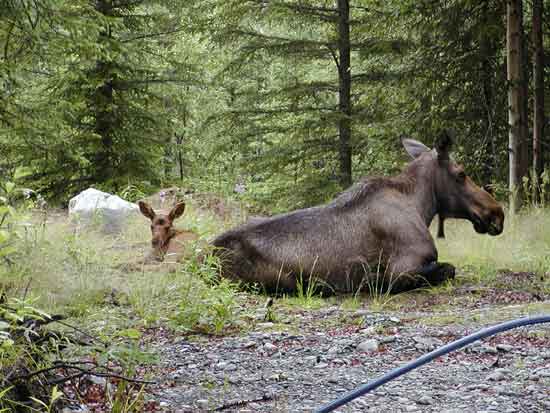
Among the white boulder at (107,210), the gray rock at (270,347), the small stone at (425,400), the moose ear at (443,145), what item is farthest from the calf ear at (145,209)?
the small stone at (425,400)

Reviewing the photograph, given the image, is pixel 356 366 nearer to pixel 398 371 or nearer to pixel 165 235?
pixel 398 371

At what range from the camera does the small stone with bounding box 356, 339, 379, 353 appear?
4520mm

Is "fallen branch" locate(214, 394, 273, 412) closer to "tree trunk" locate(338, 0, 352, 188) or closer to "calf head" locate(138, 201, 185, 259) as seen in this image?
"calf head" locate(138, 201, 185, 259)

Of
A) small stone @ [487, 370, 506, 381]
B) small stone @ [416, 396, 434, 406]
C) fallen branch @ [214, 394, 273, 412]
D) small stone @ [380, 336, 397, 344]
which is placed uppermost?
fallen branch @ [214, 394, 273, 412]

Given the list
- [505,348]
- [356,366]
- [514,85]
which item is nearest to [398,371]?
[356,366]

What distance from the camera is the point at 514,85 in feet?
35.9

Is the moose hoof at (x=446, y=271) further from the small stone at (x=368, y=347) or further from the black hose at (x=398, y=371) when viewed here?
the black hose at (x=398, y=371)

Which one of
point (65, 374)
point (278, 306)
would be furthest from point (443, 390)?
point (278, 306)

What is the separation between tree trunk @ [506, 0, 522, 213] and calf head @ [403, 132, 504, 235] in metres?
2.63

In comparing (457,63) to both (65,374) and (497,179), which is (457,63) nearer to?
(497,179)

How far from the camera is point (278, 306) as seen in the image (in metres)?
6.35

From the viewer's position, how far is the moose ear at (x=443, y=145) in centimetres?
793

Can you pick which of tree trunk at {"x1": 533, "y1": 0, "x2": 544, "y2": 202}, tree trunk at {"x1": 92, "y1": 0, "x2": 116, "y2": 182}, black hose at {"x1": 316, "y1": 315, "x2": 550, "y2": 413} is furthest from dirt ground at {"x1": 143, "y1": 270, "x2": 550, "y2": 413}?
tree trunk at {"x1": 92, "y1": 0, "x2": 116, "y2": 182}

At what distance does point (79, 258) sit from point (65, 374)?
3515 millimetres
